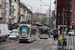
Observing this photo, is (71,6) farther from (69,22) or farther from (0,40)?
(0,40)

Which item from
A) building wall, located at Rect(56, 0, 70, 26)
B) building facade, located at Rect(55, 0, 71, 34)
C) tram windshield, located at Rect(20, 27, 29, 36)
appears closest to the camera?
tram windshield, located at Rect(20, 27, 29, 36)

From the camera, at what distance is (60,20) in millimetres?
84812

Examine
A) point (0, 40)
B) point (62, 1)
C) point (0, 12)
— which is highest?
point (62, 1)

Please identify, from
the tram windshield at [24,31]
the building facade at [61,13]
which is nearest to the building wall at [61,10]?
the building facade at [61,13]

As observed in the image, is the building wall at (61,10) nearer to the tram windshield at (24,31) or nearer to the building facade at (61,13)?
the building facade at (61,13)

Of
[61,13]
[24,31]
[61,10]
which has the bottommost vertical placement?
[24,31]

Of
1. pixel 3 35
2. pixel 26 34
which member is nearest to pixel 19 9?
pixel 3 35

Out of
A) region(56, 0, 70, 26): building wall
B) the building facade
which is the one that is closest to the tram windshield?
the building facade

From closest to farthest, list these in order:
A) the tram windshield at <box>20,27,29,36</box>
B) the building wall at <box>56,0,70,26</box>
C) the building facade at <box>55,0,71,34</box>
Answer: the tram windshield at <box>20,27,29,36</box>
the building wall at <box>56,0,70,26</box>
the building facade at <box>55,0,71,34</box>

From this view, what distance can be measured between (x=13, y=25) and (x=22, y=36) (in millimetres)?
49404

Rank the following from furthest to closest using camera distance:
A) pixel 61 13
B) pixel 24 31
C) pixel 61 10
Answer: pixel 61 13, pixel 61 10, pixel 24 31

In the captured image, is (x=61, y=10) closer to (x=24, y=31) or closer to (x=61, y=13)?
(x=61, y=13)

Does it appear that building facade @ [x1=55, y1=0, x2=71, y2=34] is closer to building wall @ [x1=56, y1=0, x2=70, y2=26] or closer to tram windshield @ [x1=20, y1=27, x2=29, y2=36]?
building wall @ [x1=56, y1=0, x2=70, y2=26]

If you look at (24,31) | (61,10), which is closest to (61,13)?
(61,10)
